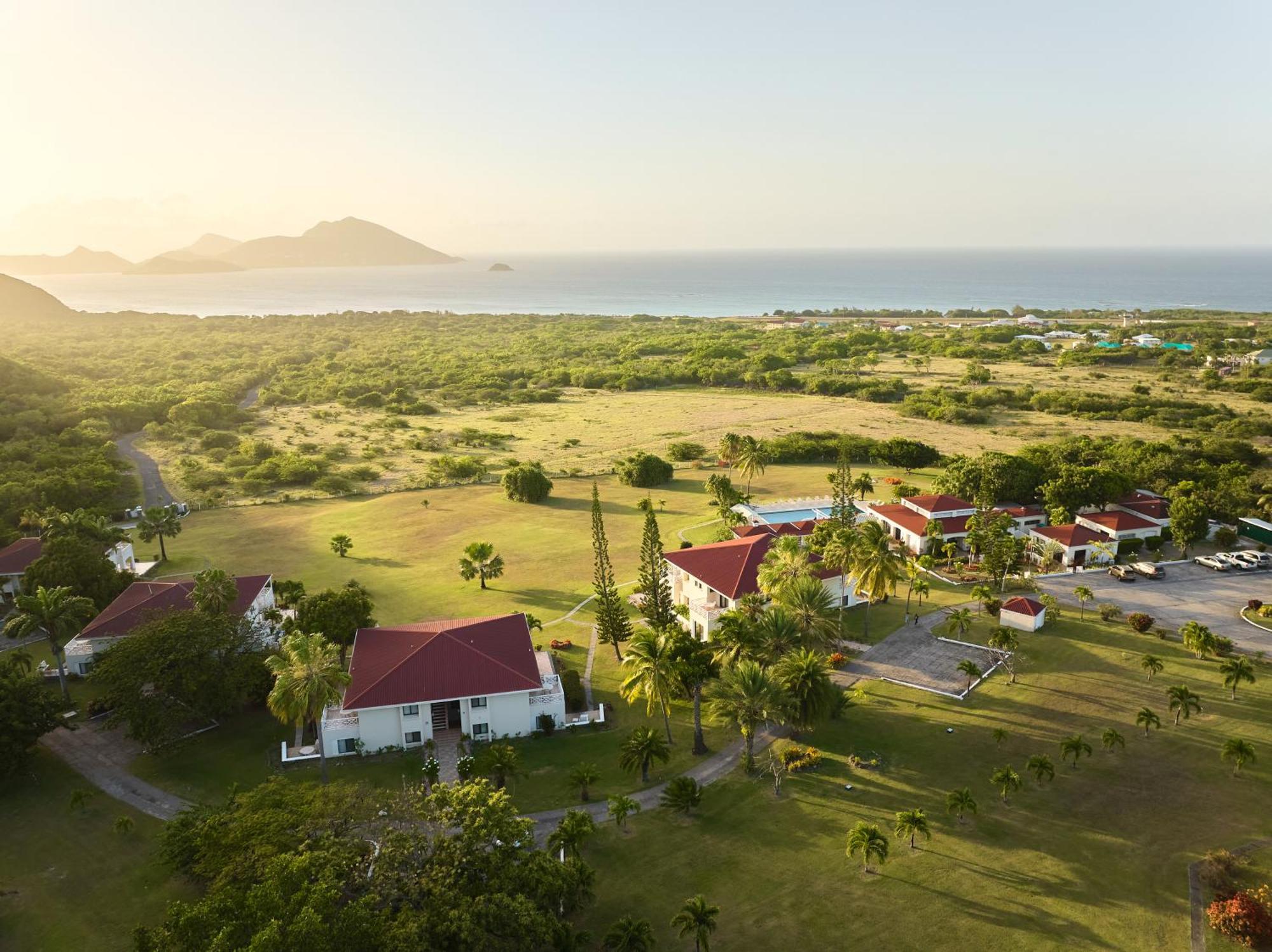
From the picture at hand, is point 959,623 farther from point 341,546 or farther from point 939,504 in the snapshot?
point 341,546

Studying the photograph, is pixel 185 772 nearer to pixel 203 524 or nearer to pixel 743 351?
pixel 203 524

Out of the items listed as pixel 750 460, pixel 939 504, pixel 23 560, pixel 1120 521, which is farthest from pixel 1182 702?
pixel 23 560

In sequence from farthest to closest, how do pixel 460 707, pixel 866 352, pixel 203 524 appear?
pixel 866 352
pixel 203 524
pixel 460 707

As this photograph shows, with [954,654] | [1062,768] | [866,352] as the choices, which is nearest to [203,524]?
[954,654]

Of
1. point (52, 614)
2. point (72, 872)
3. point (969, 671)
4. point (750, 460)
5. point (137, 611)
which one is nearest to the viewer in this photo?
point (72, 872)

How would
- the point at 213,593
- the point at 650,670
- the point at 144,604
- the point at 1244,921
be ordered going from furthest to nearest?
1. the point at 144,604
2. the point at 213,593
3. the point at 650,670
4. the point at 1244,921

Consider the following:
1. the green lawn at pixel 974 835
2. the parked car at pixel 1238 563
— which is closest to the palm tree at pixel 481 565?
the green lawn at pixel 974 835

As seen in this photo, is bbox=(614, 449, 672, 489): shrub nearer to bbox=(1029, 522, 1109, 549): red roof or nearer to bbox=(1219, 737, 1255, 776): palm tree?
bbox=(1029, 522, 1109, 549): red roof

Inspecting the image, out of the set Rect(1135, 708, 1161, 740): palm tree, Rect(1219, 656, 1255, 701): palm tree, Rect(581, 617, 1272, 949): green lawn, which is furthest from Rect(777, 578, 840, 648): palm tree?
Rect(1219, 656, 1255, 701): palm tree
